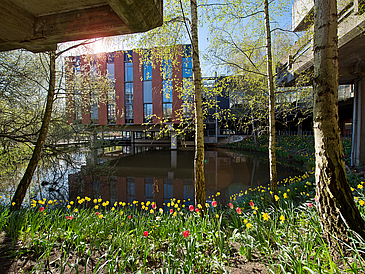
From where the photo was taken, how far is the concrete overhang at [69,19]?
4.91ft

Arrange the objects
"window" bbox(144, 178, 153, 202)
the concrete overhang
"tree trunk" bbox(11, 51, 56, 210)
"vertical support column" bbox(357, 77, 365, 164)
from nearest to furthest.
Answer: the concrete overhang < "tree trunk" bbox(11, 51, 56, 210) < "window" bbox(144, 178, 153, 202) < "vertical support column" bbox(357, 77, 365, 164)

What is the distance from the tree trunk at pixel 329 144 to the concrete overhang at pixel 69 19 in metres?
1.70

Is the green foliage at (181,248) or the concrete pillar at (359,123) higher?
the concrete pillar at (359,123)

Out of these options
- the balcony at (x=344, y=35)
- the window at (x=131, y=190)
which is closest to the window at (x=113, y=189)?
the window at (x=131, y=190)

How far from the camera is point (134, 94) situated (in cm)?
2053

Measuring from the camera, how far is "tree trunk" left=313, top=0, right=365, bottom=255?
175 cm

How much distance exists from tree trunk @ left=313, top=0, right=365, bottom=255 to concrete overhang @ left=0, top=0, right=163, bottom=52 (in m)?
1.70

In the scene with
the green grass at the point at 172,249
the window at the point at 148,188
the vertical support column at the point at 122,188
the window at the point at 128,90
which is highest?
the window at the point at 128,90

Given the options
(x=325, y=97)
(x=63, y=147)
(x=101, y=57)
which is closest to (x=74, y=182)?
(x=63, y=147)

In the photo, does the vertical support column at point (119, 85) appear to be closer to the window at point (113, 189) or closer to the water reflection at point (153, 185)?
the water reflection at point (153, 185)

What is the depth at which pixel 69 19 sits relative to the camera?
5.55ft

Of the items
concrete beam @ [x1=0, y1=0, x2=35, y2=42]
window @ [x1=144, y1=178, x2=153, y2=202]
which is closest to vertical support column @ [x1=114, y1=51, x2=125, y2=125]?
window @ [x1=144, y1=178, x2=153, y2=202]

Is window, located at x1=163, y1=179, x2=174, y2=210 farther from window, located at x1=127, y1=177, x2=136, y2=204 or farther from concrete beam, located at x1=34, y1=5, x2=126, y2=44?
concrete beam, located at x1=34, y1=5, x2=126, y2=44

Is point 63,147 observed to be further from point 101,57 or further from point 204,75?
point 204,75
